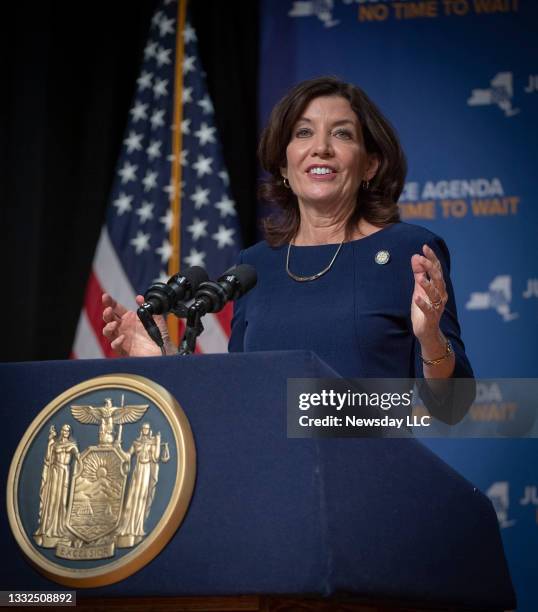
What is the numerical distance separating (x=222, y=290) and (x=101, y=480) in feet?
1.52

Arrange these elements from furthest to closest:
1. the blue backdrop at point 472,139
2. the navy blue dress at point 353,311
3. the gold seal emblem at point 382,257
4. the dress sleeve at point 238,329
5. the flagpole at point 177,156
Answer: the flagpole at point 177,156 < the blue backdrop at point 472,139 < the dress sleeve at point 238,329 < the gold seal emblem at point 382,257 < the navy blue dress at point 353,311

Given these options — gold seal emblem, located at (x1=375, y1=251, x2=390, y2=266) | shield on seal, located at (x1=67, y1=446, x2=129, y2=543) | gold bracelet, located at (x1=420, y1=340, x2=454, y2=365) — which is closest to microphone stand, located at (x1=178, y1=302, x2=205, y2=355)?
shield on seal, located at (x1=67, y1=446, x2=129, y2=543)

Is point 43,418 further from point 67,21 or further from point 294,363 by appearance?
point 67,21

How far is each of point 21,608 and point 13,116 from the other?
11.8 feet

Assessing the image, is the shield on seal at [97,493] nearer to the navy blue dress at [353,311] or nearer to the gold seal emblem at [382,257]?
the navy blue dress at [353,311]

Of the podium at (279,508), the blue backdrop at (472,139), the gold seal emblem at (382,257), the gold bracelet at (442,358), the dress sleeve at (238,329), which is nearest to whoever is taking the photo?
the podium at (279,508)

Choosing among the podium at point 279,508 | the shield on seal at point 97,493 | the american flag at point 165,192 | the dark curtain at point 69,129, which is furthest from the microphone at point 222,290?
the dark curtain at point 69,129

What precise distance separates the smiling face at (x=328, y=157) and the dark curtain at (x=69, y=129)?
76.8 inches

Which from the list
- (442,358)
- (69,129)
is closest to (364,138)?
(442,358)

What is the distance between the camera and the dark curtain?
184 inches

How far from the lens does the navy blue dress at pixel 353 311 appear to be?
2262mm

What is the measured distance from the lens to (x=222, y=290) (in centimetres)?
187

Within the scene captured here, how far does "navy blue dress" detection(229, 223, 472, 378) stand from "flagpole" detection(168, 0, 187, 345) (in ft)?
6.72
